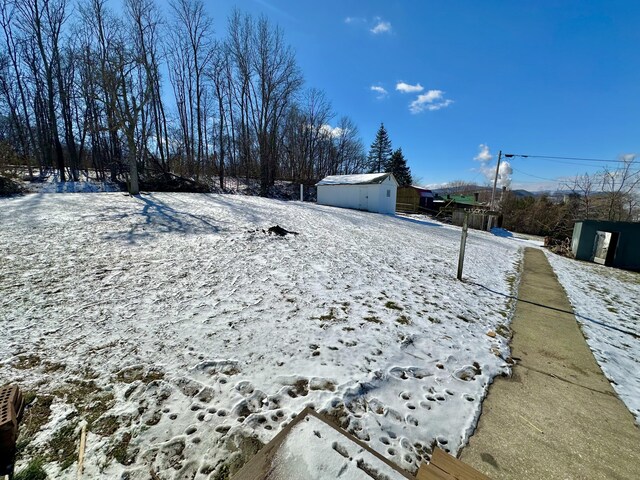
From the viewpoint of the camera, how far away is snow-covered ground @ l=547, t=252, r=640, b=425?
3098mm

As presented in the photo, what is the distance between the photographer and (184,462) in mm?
1713

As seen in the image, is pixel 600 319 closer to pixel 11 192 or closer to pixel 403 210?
pixel 11 192

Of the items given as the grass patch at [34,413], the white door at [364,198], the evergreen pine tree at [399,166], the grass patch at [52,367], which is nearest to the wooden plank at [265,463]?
the grass patch at [34,413]

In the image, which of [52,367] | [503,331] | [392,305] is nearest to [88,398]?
[52,367]

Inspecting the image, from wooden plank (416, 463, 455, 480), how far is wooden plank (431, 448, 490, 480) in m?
0.03

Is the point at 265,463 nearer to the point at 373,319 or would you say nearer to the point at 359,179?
the point at 373,319

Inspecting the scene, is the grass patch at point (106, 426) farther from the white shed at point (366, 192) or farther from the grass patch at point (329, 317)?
the white shed at point (366, 192)

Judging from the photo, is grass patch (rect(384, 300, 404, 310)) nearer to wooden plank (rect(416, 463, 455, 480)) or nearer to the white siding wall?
wooden plank (rect(416, 463, 455, 480))

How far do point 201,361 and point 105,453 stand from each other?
3.25 ft

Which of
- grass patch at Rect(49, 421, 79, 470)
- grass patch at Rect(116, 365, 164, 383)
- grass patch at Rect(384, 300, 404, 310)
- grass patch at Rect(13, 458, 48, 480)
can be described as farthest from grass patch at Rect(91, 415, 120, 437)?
grass patch at Rect(384, 300, 404, 310)

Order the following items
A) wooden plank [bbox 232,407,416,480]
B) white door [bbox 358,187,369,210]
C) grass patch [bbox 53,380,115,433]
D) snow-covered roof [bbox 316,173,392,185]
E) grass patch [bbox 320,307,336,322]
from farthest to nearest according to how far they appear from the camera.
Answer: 1. white door [bbox 358,187,369,210]
2. snow-covered roof [bbox 316,173,392,185]
3. grass patch [bbox 320,307,336,322]
4. grass patch [bbox 53,380,115,433]
5. wooden plank [bbox 232,407,416,480]

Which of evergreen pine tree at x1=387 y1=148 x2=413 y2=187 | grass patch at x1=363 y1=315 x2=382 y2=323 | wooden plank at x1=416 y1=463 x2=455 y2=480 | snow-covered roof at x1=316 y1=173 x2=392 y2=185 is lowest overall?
grass patch at x1=363 y1=315 x2=382 y2=323

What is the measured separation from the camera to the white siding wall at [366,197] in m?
20.5

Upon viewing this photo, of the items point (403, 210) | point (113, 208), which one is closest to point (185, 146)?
point (113, 208)
